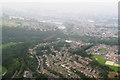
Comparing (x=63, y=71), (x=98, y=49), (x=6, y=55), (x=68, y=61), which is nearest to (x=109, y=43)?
(x=98, y=49)

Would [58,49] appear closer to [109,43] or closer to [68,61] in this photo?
[68,61]

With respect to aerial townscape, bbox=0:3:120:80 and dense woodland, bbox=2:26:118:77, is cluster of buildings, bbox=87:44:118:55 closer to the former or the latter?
aerial townscape, bbox=0:3:120:80

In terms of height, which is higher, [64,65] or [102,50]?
[102,50]

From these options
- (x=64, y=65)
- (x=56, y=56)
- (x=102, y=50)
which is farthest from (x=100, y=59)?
(x=56, y=56)

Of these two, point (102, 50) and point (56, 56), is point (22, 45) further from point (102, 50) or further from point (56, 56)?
Answer: point (102, 50)

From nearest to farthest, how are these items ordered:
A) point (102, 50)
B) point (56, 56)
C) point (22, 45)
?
point (56, 56) < point (102, 50) < point (22, 45)

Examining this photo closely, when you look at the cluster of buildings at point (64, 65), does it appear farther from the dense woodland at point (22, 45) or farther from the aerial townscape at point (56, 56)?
the dense woodland at point (22, 45)

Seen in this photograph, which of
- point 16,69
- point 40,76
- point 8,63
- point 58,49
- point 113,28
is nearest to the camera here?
point 40,76

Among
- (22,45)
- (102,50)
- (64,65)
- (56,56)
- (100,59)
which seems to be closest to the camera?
(64,65)

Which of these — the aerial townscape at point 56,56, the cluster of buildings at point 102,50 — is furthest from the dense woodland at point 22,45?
the cluster of buildings at point 102,50

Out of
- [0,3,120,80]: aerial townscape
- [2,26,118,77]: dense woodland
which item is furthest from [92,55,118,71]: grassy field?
[2,26,118,77]: dense woodland

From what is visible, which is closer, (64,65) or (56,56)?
(64,65)
